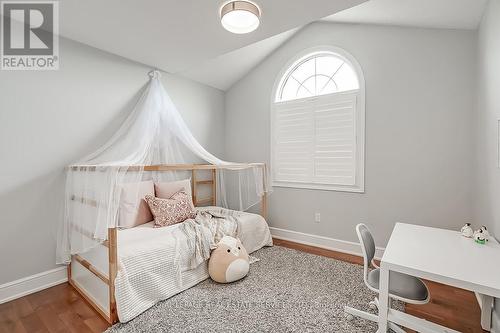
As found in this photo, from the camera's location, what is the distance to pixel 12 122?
2.12 metres

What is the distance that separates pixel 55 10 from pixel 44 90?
733 millimetres

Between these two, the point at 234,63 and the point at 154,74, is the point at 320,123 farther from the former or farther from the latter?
the point at 154,74

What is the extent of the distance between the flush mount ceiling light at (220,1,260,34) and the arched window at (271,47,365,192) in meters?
1.72

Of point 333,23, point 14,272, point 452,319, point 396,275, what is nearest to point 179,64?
point 333,23

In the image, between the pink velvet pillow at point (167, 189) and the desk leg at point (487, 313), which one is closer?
the desk leg at point (487, 313)

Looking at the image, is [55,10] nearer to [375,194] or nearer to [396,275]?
[396,275]

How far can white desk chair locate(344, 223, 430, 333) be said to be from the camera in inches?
58.7

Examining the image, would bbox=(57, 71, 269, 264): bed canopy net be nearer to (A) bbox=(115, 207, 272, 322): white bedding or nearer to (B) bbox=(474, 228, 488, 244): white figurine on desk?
(A) bbox=(115, 207, 272, 322): white bedding

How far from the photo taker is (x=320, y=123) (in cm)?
333

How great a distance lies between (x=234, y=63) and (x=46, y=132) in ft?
8.22

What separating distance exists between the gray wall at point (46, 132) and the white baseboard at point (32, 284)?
5 centimetres

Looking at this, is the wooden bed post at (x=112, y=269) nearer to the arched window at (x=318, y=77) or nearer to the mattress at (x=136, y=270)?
the mattress at (x=136, y=270)

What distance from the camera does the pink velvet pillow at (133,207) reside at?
8.24ft

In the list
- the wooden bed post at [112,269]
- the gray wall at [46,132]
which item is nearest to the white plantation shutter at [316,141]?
the gray wall at [46,132]
